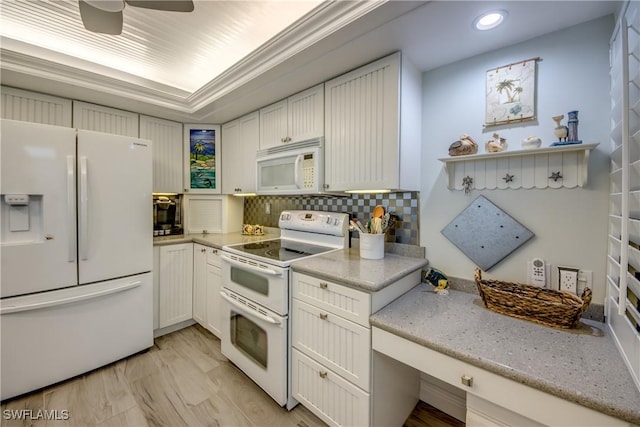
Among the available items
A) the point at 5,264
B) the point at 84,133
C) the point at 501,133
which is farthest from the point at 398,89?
the point at 5,264

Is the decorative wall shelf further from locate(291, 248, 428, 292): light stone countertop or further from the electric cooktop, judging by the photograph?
the electric cooktop

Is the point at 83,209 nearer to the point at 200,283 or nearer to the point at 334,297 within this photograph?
the point at 200,283

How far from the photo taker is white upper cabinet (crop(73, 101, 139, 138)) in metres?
2.25

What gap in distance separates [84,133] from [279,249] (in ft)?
5.49

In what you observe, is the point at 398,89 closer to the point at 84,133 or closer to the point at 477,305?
the point at 477,305

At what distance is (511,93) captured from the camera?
1.42m

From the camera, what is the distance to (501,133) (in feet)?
4.81

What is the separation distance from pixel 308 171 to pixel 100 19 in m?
1.49

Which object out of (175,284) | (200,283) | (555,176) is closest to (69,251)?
(175,284)

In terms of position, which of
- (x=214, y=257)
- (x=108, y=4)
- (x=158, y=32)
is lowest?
(x=214, y=257)

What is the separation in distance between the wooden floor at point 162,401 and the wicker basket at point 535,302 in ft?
2.95

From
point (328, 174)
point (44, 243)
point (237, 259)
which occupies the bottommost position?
point (237, 259)

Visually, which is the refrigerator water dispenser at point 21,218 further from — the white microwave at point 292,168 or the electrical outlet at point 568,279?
the electrical outlet at point 568,279

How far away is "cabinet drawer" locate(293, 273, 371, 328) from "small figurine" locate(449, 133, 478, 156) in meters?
1.02
